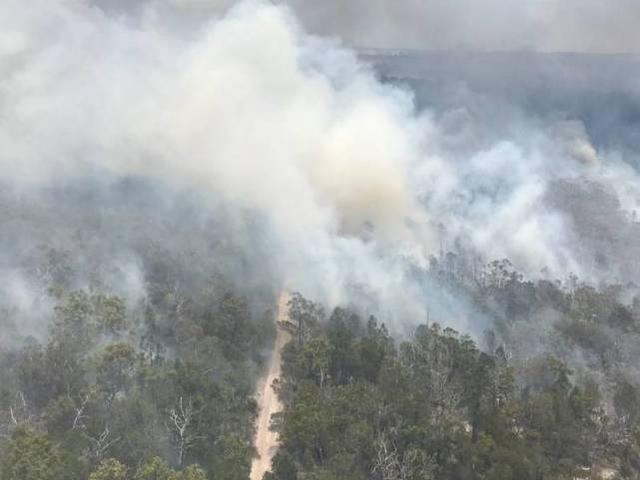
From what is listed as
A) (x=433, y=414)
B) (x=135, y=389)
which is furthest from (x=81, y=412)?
(x=433, y=414)

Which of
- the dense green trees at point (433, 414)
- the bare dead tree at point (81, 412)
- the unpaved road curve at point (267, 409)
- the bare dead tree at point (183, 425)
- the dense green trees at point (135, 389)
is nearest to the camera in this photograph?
the dense green trees at point (135, 389)

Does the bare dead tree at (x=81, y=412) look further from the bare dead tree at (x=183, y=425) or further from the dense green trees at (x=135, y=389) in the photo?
the bare dead tree at (x=183, y=425)

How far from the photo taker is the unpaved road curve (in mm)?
61938

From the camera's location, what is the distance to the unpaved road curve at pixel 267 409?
6194 centimetres

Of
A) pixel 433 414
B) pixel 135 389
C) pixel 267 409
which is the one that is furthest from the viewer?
pixel 267 409

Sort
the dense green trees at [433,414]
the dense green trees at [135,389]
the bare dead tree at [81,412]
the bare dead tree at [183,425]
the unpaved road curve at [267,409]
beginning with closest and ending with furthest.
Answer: the dense green trees at [135,389]
the dense green trees at [433,414]
the bare dead tree at [183,425]
the bare dead tree at [81,412]
the unpaved road curve at [267,409]

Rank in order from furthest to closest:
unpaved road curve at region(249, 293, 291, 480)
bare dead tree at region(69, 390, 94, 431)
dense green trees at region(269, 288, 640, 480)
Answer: unpaved road curve at region(249, 293, 291, 480) → bare dead tree at region(69, 390, 94, 431) → dense green trees at region(269, 288, 640, 480)

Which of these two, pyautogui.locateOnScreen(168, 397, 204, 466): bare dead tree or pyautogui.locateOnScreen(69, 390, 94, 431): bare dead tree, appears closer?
pyautogui.locateOnScreen(168, 397, 204, 466): bare dead tree

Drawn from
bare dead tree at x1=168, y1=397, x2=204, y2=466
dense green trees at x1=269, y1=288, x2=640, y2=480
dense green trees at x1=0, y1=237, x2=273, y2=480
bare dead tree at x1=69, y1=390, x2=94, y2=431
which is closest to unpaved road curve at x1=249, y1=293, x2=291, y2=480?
dense green trees at x1=0, y1=237, x2=273, y2=480

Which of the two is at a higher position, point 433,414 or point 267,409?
point 267,409

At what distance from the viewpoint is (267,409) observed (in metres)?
70.6

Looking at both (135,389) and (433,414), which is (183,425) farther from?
(433,414)

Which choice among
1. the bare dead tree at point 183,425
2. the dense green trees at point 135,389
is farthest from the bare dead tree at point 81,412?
the bare dead tree at point 183,425

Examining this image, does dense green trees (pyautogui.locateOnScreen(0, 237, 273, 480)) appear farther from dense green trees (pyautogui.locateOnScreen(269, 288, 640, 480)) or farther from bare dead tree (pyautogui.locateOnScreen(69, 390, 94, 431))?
dense green trees (pyautogui.locateOnScreen(269, 288, 640, 480))
